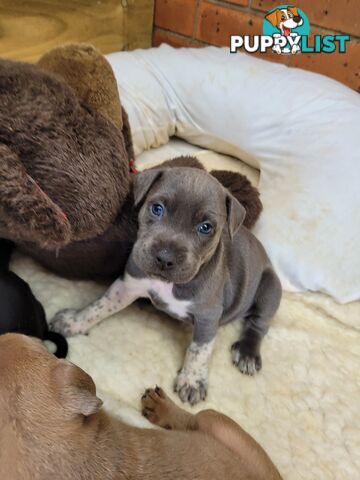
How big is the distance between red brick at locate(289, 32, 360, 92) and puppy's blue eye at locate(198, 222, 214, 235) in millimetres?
2424

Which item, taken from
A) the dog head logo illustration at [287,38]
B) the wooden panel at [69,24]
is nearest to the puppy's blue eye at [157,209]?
the wooden panel at [69,24]

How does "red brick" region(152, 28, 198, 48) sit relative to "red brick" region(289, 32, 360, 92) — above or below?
below

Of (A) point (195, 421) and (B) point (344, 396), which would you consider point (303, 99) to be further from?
(A) point (195, 421)

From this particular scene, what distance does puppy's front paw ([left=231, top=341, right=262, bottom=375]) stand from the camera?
7.52ft

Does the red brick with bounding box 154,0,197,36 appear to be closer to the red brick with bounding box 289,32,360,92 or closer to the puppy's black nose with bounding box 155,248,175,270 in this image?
the red brick with bounding box 289,32,360,92

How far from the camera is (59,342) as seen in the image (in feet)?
6.90

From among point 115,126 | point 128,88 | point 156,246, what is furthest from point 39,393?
point 128,88

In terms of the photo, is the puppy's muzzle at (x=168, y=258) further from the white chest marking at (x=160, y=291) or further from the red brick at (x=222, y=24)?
the red brick at (x=222, y=24)

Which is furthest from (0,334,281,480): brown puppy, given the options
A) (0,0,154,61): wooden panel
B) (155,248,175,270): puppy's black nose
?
(0,0,154,61): wooden panel

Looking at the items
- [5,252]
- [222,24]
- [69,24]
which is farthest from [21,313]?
[222,24]

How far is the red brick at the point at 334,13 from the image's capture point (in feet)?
11.2

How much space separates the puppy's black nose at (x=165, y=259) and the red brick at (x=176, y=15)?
10.3 ft

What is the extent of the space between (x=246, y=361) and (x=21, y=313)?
1126 millimetres

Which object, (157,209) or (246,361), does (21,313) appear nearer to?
(157,209)
